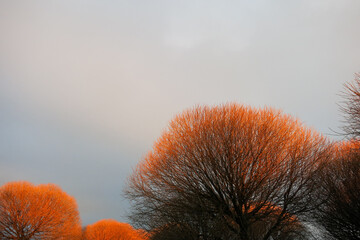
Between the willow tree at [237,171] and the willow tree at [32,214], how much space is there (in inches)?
1027

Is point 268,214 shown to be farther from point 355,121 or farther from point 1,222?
point 1,222

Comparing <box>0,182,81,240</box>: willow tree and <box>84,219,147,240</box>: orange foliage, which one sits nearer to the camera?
<box>0,182,81,240</box>: willow tree

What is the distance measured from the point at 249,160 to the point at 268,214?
3649mm

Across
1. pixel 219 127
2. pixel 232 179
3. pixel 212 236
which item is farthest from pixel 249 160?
pixel 212 236

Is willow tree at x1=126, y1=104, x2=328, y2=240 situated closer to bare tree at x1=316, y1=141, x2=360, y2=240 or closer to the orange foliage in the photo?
bare tree at x1=316, y1=141, x2=360, y2=240

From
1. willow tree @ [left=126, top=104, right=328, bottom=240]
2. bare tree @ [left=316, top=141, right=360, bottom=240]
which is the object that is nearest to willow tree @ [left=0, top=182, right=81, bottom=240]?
willow tree @ [left=126, top=104, right=328, bottom=240]

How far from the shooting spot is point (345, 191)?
57.8 ft

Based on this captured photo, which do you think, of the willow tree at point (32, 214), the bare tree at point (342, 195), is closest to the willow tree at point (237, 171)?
the bare tree at point (342, 195)

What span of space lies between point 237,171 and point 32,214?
31.9m

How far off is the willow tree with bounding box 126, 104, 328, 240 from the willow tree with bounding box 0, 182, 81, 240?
85.5 ft

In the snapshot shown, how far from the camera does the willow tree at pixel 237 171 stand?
63.1 ft

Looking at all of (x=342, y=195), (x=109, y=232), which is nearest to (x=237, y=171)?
(x=342, y=195)

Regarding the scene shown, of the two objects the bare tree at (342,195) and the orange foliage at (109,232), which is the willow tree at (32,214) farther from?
the bare tree at (342,195)

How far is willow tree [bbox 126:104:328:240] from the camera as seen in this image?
19.2m
